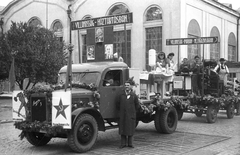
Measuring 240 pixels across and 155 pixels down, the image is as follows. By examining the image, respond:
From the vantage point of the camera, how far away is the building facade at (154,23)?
2645 cm

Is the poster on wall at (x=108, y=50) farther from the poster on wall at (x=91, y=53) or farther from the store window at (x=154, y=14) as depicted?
the store window at (x=154, y=14)

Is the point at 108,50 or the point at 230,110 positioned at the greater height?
the point at 108,50

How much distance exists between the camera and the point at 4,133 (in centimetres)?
1198

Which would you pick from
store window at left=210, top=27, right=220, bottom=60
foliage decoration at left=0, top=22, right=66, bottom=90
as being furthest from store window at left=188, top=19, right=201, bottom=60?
foliage decoration at left=0, top=22, right=66, bottom=90

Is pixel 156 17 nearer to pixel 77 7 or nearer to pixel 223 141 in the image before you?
pixel 77 7

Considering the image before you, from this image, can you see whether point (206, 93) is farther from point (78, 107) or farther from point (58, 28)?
point (58, 28)

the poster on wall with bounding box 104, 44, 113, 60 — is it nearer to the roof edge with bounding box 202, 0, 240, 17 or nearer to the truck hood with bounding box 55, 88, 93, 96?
the truck hood with bounding box 55, 88, 93, 96

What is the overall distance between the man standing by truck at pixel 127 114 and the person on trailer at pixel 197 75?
5.56m

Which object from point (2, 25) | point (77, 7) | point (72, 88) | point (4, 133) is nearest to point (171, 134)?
point (72, 88)

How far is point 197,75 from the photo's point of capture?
14.0 metres

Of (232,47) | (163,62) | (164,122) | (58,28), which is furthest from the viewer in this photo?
(232,47)

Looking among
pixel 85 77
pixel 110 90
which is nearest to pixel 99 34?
pixel 85 77

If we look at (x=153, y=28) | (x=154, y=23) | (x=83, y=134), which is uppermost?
(x=154, y=23)

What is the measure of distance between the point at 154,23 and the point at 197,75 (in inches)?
545
